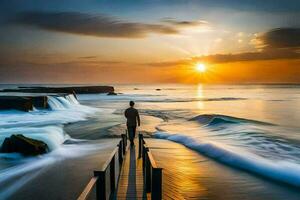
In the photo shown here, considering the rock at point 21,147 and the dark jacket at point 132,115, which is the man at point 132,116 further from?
the rock at point 21,147

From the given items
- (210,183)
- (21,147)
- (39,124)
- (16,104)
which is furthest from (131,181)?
(16,104)

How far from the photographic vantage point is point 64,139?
2291cm

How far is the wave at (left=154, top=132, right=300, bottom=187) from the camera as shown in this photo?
13.3 metres

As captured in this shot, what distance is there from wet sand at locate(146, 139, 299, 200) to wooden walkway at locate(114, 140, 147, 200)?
85 centimetres

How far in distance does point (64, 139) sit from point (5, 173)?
9.11 meters

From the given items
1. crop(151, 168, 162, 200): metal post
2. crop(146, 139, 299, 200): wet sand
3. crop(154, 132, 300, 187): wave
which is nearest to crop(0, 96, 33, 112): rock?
crop(154, 132, 300, 187): wave

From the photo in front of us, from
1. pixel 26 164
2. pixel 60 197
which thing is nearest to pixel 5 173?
pixel 26 164

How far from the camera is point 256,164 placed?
48.8 feet

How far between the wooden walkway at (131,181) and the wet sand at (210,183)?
846mm

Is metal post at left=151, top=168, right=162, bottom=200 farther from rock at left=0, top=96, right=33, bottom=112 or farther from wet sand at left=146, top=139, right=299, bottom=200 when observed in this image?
rock at left=0, top=96, right=33, bottom=112

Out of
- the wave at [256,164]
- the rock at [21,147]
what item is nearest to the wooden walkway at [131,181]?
the wave at [256,164]

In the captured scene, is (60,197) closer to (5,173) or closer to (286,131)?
(5,173)

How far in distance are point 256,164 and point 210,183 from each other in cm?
451

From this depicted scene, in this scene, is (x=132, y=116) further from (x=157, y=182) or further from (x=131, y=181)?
(x=157, y=182)
